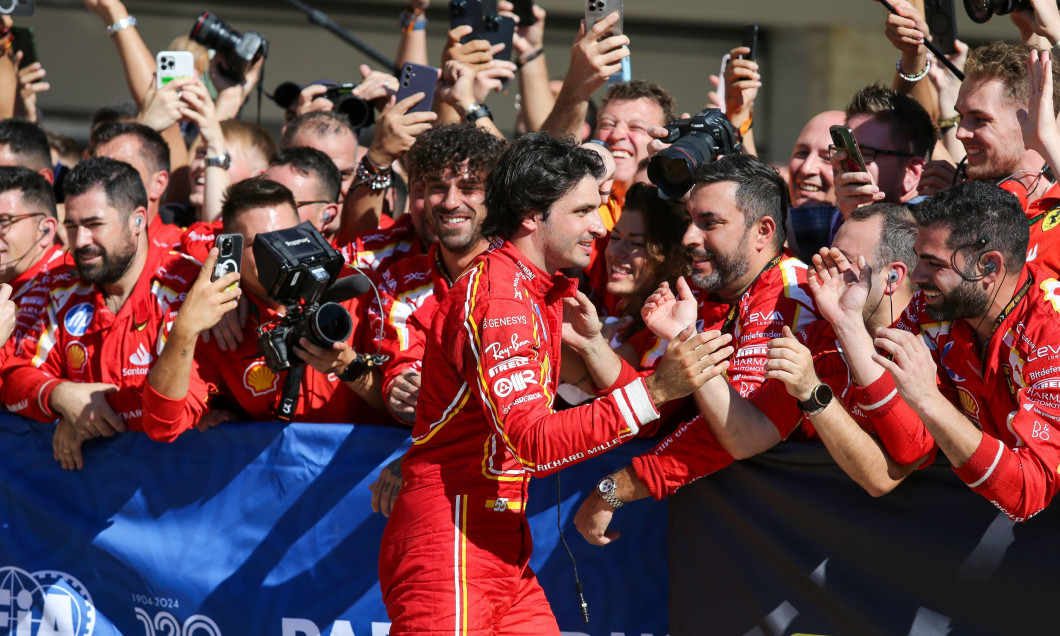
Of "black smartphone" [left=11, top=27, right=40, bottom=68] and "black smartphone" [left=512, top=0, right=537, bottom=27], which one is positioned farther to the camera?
"black smartphone" [left=11, top=27, right=40, bottom=68]

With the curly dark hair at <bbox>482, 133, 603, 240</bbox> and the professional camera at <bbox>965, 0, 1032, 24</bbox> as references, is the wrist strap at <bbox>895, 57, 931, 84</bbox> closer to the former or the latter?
the professional camera at <bbox>965, 0, 1032, 24</bbox>

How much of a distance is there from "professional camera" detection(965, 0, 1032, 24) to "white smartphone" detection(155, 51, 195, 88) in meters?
3.87

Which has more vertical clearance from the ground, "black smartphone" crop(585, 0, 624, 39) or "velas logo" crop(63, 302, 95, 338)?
"black smartphone" crop(585, 0, 624, 39)

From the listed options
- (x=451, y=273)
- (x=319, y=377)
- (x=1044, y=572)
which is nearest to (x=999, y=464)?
(x=1044, y=572)

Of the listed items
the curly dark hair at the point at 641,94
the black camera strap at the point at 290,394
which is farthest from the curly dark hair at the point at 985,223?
the black camera strap at the point at 290,394

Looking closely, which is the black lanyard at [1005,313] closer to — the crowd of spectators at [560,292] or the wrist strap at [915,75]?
the crowd of spectators at [560,292]

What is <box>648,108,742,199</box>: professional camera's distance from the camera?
3.75m

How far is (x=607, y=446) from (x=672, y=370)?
27 cm

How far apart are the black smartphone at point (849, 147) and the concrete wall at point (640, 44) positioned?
7.27 m

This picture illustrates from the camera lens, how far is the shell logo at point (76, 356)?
472 cm

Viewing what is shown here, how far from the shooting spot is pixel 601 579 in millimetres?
3736

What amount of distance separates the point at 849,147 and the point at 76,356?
324cm

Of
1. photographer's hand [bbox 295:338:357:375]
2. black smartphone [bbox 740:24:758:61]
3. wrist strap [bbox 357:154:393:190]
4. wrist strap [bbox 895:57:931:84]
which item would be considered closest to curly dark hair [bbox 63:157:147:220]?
wrist strap [bbox 357:154:393:190]

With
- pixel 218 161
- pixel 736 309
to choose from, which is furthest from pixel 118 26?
pixel 736 309
